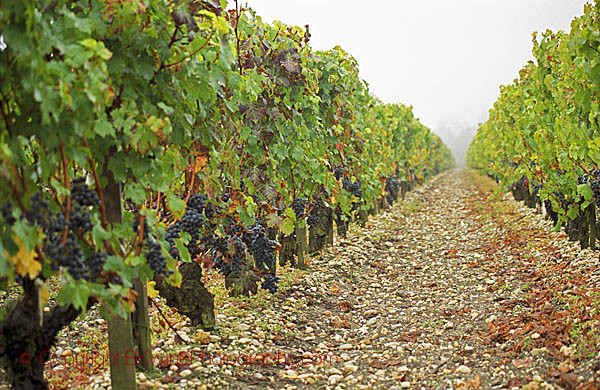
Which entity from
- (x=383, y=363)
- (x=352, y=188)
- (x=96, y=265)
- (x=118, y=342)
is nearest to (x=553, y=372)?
(x=383, y=363)

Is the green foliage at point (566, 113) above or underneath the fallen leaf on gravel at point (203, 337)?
above

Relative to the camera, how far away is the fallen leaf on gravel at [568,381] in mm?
4020

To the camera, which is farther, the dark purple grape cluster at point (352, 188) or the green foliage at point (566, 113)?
the dark purple grape cluster at point (352, 188)

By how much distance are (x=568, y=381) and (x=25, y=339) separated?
397 cm

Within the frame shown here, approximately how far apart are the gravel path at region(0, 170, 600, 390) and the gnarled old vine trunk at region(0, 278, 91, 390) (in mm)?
883

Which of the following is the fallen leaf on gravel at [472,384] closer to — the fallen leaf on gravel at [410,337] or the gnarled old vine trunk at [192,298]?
the fallen leaf on gravel at [410,337]

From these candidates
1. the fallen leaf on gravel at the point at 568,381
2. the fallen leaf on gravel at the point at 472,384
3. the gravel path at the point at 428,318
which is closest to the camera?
the fallen leaf on gravel at the point at 568,381

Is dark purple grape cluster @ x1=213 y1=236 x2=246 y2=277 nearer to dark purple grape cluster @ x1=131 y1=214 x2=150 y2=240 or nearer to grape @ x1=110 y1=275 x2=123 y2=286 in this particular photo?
dark purple grape cluster @ x1=131 y1=214 x2=150 y2=240

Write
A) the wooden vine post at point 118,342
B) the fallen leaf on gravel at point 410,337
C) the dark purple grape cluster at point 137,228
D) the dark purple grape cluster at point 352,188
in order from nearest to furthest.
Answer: the dark purple grape cluster at point 137,228, the wooden vine post at point 118,342, the fallen leaf on gravel at point 410,337, the dark purple grape cluster at point 352,188

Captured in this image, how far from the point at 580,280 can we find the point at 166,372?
16.7 ft

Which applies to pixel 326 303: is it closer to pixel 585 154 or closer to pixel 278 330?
pixel 278 330

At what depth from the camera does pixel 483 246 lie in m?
10.9

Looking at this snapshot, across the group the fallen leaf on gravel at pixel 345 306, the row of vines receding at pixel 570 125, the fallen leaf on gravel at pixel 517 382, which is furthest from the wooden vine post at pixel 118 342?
the row of vines receding at pixel 570 125

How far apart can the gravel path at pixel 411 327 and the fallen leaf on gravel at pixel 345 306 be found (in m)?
0.02
